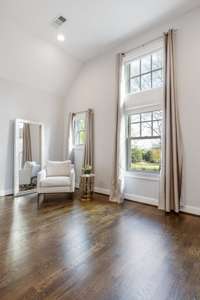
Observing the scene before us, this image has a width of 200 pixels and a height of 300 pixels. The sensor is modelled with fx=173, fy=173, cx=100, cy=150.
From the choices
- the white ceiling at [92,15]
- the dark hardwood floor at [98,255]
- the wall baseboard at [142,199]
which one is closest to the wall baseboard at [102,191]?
the wall baseboard at [142,199]

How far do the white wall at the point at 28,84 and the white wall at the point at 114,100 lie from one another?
1.70ft

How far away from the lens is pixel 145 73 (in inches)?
154

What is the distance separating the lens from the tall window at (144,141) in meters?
3.70

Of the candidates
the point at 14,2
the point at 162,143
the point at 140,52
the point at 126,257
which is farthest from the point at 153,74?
the point at 126,257

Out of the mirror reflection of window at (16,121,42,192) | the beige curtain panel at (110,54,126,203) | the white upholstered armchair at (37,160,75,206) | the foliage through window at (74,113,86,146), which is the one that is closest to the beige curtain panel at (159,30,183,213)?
the beige curtain panel at (110,54,126,203)

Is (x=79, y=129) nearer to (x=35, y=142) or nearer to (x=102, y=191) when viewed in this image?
(x=35, y=142)

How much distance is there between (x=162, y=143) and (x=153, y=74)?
5.21 feet

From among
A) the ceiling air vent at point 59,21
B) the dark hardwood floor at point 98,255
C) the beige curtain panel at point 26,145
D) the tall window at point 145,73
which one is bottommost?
the dark hardwood floor at point 98,255

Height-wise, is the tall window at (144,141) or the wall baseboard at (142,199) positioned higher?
the tall window at (144,141)

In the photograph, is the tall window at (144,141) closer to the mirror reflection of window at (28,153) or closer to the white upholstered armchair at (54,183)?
the white upholstered armchair at (54,183)

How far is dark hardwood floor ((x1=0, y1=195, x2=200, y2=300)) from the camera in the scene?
1.45 m

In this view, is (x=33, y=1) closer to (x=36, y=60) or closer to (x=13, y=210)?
(x=36, y=60)

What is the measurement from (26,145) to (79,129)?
160 centimetres

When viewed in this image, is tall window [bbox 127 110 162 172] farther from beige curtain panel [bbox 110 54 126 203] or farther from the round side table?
the round side table
